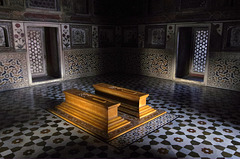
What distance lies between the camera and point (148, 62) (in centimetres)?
697

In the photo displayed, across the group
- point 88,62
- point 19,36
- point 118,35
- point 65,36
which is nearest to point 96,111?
point 19,36

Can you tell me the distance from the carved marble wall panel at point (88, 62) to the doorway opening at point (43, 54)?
0.35 meters

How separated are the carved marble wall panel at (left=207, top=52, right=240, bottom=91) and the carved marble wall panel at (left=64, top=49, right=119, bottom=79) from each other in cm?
364

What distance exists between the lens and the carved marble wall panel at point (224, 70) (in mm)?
5148

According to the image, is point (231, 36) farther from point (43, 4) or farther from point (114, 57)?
point (43, 4)

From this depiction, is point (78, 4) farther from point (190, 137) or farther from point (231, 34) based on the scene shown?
point (190, 137)

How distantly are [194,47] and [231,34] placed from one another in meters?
1.92

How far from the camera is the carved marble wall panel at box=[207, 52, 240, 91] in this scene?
5148 millimetres

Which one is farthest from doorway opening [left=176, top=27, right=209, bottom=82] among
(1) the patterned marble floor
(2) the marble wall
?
(1) the patterned marble floor

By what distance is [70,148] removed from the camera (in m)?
2.46

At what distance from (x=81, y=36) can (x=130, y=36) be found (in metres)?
1.88

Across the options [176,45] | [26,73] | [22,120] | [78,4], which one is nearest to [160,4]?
[176,45]

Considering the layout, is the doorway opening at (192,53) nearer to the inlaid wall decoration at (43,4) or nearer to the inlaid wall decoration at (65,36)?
the inlaid wall decoration at (65,36)

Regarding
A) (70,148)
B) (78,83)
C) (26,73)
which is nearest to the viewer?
(70,148)
